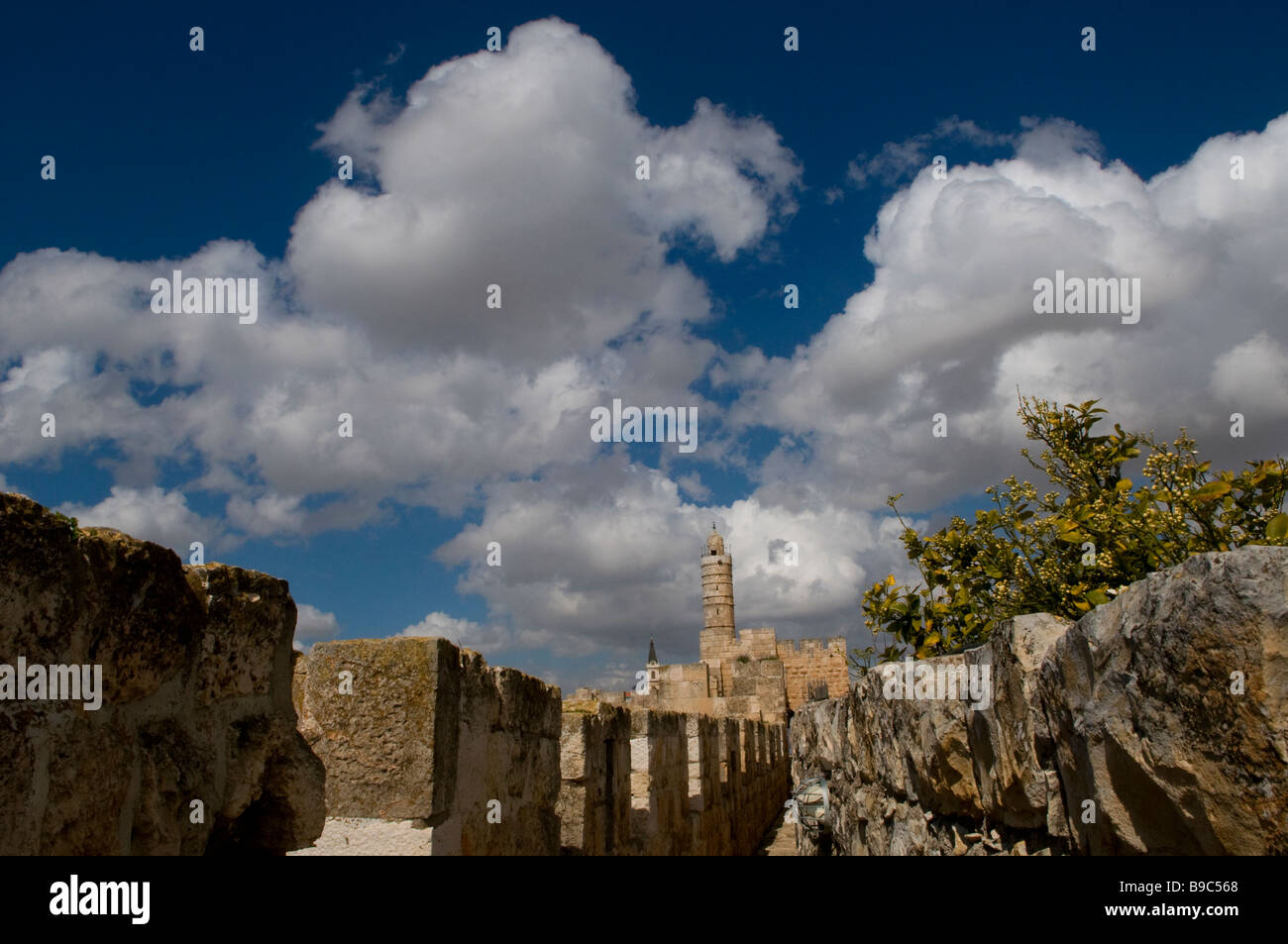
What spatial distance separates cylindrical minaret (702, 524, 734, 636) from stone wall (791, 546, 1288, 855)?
1683 inches

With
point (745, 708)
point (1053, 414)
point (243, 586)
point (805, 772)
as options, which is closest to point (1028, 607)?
point (1053, 414)

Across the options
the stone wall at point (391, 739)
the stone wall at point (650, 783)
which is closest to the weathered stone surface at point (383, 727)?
the stone wall at point (391, 739)

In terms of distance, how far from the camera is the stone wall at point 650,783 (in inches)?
173

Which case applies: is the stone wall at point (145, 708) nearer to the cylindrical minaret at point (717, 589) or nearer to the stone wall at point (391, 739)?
the stone wall at point (391, 739)

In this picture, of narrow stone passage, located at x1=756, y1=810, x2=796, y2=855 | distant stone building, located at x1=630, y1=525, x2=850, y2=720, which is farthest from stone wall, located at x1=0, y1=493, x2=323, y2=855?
narrow stone passage, located at x1=756, y1=810, x2=796, y2=855

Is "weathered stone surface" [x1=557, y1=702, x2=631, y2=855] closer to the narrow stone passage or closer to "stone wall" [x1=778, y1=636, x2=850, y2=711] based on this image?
the narrow stone passage

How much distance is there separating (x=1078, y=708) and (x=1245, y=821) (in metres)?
0.61

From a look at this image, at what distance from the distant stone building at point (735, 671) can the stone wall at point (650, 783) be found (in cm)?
147

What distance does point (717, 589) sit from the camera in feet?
154

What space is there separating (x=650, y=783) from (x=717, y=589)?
41683 mm

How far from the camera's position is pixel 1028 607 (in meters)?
4.18

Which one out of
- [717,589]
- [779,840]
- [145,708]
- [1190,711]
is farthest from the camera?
[717,589]

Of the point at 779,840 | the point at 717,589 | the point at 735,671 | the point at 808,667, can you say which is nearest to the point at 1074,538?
the point at 779,840

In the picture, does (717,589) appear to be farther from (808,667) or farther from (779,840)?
(779,840)
